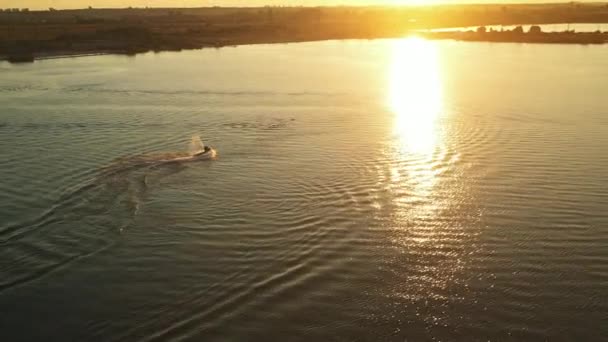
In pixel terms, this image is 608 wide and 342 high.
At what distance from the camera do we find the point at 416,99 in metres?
29.5

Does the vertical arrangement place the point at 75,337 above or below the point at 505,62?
below

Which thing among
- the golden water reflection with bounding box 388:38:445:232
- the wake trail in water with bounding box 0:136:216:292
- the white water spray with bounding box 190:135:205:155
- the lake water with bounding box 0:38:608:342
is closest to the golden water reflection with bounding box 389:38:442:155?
the golden water reflection with bounding box 388:38:445:232

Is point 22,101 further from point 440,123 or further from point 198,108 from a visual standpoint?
point 440,123

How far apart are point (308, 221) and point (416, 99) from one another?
18.3 meters

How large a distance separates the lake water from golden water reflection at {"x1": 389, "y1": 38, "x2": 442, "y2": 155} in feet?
0.66

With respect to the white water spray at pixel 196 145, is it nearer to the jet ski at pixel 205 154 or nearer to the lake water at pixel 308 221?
the jet ski at pixel 205 154

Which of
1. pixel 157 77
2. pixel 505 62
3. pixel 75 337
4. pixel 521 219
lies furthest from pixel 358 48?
pixel 75 337

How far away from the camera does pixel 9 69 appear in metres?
44.0

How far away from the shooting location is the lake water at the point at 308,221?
9.32 meters

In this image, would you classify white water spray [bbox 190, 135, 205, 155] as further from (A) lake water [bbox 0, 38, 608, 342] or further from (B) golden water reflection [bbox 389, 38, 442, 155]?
(B) golden water reflection [bbox 389, 38, 442, 155]

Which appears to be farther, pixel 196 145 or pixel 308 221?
pixel 196 145

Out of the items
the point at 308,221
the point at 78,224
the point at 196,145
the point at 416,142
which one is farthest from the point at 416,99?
the point at 78,224

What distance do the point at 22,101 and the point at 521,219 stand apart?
26950mm

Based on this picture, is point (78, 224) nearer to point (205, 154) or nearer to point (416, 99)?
point (205, 154)
